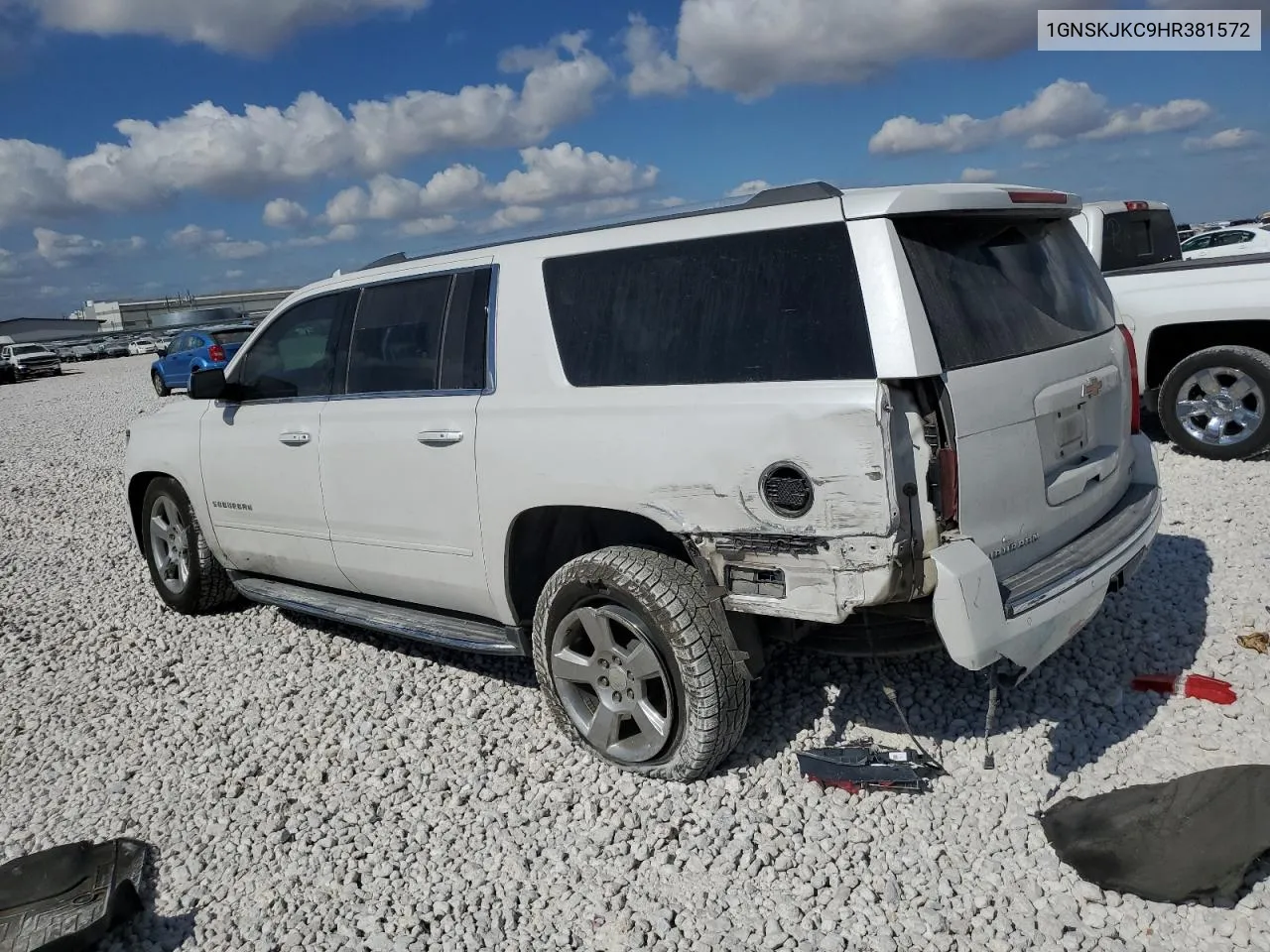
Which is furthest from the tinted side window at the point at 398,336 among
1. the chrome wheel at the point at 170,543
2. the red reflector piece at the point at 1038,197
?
the red reflector piece at the point at 1038,197

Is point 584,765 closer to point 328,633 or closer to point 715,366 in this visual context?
point 715,366

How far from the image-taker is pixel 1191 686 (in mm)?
3838

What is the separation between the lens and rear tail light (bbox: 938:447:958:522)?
2.82m

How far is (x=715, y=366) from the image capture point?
3146mm

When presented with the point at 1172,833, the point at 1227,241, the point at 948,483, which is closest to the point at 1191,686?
the point at 1172,833

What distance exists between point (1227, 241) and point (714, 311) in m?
19.9

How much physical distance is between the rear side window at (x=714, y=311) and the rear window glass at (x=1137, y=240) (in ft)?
18.8

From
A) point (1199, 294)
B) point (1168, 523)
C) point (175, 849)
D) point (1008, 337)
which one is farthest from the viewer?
point (1199, 294)

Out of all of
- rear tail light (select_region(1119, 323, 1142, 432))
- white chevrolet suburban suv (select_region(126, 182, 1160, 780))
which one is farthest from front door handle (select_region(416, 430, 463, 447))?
rear tail light (select_region(1119, 323, 1142, 432))

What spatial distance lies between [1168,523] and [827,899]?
4.05 m

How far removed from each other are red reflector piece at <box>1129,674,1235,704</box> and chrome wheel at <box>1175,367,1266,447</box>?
3.80m

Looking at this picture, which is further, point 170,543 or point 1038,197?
point 170,543

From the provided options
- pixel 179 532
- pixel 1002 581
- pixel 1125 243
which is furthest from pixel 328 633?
pixel 1125 243

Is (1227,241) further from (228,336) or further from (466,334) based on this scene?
(228,336)
